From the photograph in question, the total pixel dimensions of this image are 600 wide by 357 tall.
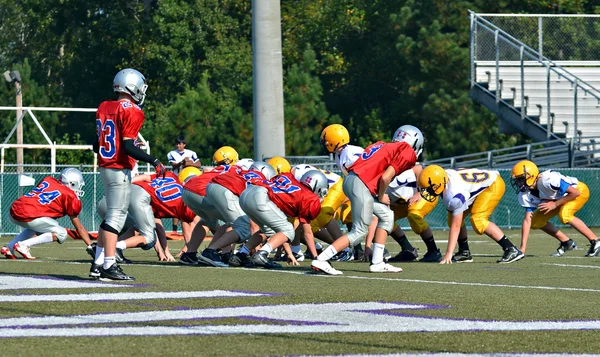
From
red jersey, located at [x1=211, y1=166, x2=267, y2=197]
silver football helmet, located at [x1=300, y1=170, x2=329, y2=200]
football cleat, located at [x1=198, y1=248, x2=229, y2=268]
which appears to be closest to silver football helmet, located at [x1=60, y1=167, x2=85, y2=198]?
red jersey, located at [x1=211, y1=166, x2=267, y2=197]

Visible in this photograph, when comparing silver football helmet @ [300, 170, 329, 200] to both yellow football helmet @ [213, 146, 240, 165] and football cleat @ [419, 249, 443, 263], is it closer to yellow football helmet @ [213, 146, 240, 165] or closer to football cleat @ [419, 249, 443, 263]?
football cleat @ [419, 249, 443, 263]

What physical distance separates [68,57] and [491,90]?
2573 centimetres

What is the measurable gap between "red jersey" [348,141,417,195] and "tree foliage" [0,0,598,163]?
86.6 ft

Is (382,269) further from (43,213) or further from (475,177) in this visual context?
(43,213)

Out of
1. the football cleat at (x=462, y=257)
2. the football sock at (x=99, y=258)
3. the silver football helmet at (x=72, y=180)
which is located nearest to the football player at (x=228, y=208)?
the football sock at (x=99, y=258)

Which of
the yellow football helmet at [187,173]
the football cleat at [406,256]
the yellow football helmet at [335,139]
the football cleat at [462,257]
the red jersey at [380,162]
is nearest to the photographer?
the red jersey at [380,162]

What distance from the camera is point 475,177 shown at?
43.8ft

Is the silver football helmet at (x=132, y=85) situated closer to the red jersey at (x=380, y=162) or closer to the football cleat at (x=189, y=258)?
the red jersey at (x=380, y=162)

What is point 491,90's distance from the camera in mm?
28484

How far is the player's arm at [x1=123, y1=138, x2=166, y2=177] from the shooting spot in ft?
31.4

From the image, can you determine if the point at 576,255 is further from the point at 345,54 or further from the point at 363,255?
the point at 345,54

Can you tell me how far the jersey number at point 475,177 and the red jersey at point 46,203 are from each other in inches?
182

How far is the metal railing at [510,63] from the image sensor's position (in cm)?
2716

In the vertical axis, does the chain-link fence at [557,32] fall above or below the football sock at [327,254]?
above
